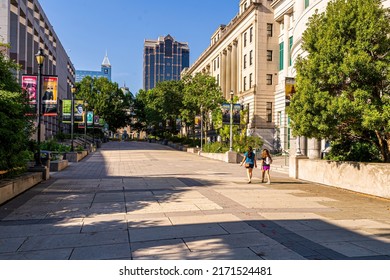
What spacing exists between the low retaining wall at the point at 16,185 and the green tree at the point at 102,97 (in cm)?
5355

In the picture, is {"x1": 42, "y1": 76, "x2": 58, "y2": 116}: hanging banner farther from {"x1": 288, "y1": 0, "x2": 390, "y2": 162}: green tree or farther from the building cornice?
the building cornice

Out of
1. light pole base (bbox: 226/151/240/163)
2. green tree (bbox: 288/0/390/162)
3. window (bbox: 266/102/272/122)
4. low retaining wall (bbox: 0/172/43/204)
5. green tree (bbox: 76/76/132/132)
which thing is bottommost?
low retaining wall (bbox: 0/172/43/204)

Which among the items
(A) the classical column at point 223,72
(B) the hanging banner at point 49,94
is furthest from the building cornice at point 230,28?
(B) the hanging banner at point 49,94

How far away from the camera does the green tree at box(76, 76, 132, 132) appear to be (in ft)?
214

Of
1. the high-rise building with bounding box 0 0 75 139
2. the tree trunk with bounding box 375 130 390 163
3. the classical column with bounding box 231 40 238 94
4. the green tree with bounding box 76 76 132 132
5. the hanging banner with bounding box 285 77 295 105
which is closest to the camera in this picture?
the tree trunk with bounding box 375 130 390 163

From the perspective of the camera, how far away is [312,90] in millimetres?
12391

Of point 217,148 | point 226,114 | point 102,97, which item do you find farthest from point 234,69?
point 226,114

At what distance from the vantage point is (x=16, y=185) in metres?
10.8

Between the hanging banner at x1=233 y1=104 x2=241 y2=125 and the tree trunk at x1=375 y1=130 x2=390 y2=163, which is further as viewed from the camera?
the hanging banner at x1=233 y1=104 x2=241 y2=125

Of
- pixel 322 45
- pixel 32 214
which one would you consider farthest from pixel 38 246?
pixel 322 45

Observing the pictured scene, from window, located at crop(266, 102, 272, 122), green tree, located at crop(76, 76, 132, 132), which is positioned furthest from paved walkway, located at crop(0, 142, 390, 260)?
green tree, located at crop(76, 76, 132, 132)

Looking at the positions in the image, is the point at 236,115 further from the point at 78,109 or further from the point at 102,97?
the point at 102,97

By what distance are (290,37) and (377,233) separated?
4040 centimetres

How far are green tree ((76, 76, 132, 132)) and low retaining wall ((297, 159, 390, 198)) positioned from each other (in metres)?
54.9
